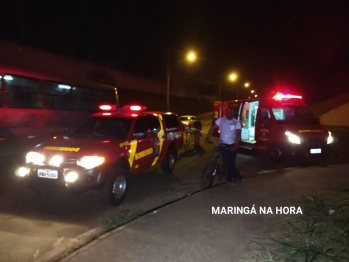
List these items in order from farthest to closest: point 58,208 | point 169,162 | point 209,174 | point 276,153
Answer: point 276,153 → point 169,162 → point 209,174 → point 58,208

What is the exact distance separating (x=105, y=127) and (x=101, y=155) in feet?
5.48

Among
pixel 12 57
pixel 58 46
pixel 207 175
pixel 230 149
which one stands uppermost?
pixel 58 46

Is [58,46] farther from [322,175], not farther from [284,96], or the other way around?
[322,175]

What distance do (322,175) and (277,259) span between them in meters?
5.39

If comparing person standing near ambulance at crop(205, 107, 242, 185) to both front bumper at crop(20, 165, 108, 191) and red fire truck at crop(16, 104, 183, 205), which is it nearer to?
red fire truck at crop(16, 104, 183, 205)

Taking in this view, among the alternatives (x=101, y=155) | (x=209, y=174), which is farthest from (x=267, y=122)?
(x=101, y=155)

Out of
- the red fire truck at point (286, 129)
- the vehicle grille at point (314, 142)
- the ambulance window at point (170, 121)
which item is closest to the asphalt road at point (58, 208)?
the red fire truck at point (286, 129)

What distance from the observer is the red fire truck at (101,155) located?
21.5 ft

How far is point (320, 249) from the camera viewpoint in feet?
14.8

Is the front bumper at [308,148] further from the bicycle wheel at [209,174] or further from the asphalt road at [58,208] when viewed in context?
the bicycle wheel at [209,174]

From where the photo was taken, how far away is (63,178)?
648 centimetres

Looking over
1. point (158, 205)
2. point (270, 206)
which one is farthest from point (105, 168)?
point (270, 206)

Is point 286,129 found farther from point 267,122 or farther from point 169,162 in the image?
point 169,162

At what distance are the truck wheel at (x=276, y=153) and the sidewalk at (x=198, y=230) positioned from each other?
12.6ft
